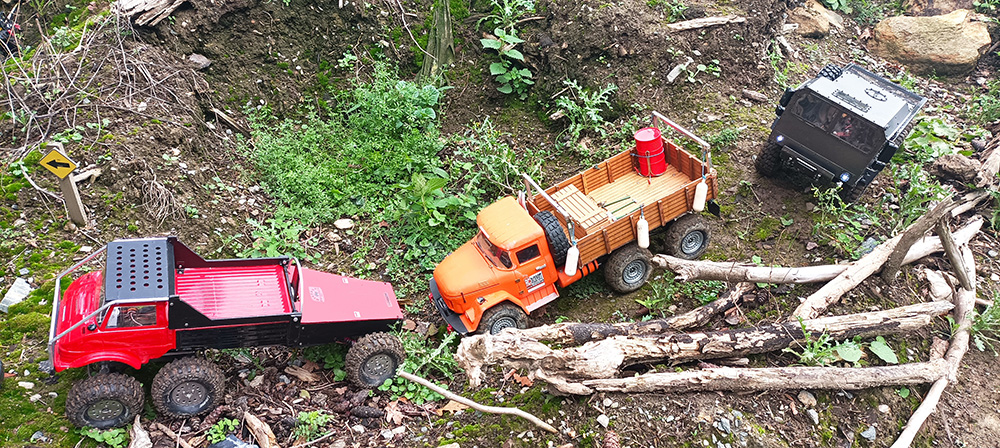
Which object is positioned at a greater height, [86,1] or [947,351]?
[86,1]

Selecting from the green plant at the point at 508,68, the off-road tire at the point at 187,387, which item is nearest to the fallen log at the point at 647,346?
the off-road tire at the point at 187,387

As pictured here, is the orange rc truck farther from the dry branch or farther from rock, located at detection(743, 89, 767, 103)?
the dry branch

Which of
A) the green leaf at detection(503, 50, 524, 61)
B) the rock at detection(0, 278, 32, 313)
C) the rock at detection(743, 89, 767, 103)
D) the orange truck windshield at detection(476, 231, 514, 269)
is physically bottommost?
the rock at detection(743, 89, 767, 103)

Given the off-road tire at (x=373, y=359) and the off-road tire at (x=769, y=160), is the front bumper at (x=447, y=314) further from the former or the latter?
the off-road tire at (x=769, y=160)

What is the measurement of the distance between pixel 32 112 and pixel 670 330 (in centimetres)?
863

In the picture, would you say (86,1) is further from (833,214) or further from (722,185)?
(833,214)

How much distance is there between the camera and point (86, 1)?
10.2 meters

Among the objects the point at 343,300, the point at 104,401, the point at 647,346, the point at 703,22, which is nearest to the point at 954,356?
the point at 647,346

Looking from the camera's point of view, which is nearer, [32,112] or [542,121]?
[32,112]

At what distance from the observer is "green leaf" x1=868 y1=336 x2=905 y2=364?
6.36 meters

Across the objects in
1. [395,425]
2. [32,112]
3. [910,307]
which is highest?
[32,112]

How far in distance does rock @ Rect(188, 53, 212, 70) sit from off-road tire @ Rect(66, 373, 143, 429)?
18.2 feet

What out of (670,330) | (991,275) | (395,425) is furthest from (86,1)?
(991,275)

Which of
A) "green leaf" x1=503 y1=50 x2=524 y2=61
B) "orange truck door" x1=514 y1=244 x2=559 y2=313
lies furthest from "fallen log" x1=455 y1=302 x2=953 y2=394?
"green leaf" x1=503 y1=50 x2=524 y2=61
